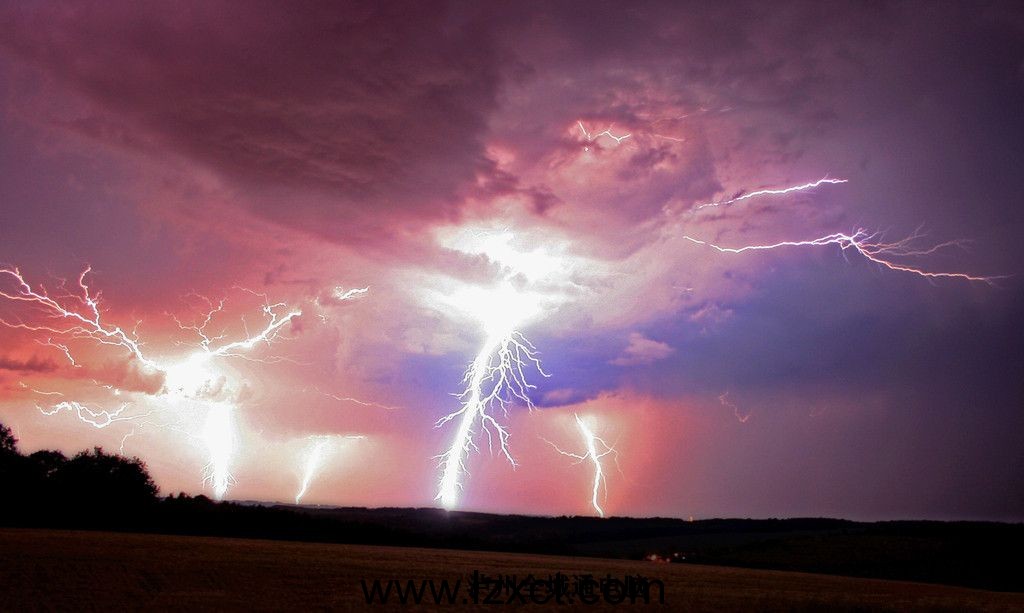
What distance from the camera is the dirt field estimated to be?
1352 centimetres

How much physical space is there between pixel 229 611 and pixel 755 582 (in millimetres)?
19403

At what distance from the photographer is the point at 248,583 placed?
16.3m

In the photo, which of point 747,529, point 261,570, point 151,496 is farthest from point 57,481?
point 747,529

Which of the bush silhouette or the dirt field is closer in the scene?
the dirt field

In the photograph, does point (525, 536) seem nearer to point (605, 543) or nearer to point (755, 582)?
point (605, 543)

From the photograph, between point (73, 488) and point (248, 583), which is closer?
point (248, 583)

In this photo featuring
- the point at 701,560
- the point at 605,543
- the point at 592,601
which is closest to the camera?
the point at 592,601

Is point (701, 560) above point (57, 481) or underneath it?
underneath

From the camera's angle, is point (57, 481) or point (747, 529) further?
point (747, 529)

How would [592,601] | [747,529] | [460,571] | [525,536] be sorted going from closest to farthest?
[592,601] < [460,571] < [525,536] < [747,529]

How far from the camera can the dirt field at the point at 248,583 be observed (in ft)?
44.4

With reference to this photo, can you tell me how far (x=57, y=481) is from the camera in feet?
130

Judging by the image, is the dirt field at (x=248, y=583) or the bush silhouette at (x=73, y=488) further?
the bush silhouette at (x=73, y=488)

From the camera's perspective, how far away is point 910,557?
137ft
